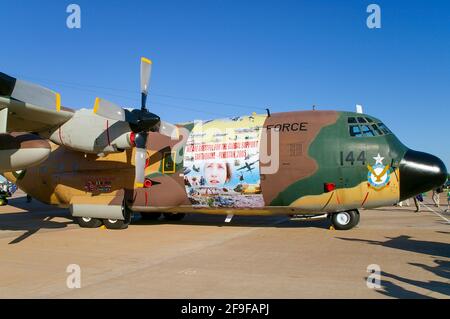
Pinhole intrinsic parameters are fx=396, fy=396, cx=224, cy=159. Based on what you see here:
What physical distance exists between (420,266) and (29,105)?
1134cm

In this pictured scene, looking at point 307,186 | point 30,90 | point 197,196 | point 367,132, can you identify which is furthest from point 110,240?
point 367,132

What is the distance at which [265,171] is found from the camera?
46.0 feet

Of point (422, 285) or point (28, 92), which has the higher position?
point (28, 92)

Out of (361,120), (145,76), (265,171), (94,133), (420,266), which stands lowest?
(420,266)

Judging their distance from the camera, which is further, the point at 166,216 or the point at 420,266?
the point at 166,216

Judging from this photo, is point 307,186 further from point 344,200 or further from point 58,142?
point 58,142

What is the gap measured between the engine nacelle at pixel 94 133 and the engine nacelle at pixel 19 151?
1.55m

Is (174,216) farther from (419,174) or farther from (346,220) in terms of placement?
(419,174)

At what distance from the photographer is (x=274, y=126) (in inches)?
567

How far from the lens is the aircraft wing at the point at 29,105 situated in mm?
11141

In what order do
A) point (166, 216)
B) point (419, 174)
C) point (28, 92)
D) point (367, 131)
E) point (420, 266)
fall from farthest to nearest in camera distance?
1. point (166, 216)
2. point (367, 131)
3. point (419, 174)
4. point (28, 92)
5. point (420, 266)

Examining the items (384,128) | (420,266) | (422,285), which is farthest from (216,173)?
(422,285)
